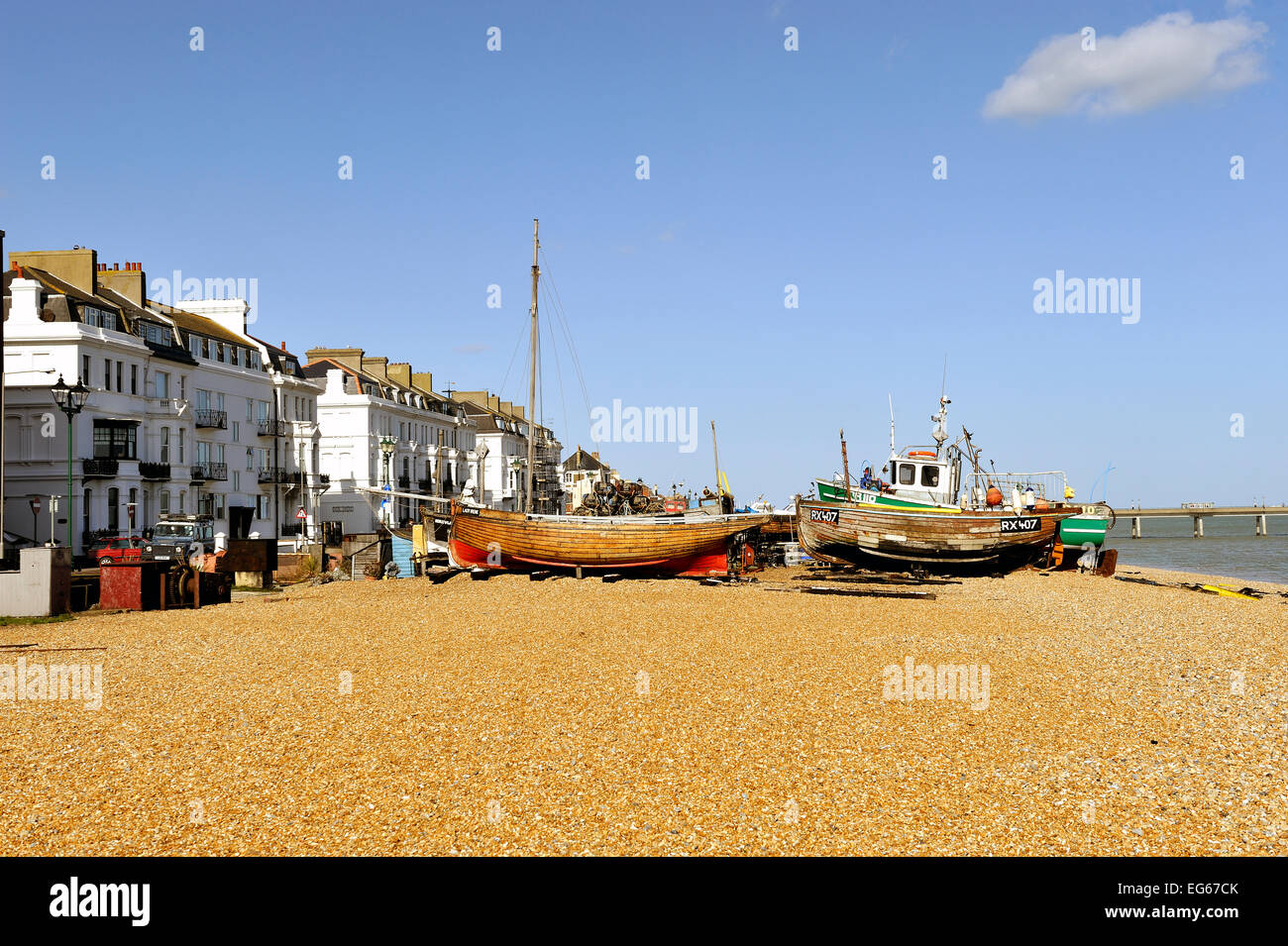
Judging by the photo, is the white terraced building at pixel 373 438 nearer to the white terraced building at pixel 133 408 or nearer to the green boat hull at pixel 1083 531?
the white terraced building at pixel 133 408

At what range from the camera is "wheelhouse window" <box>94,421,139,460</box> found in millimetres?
46531

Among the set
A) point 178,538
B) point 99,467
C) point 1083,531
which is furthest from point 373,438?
point 1083,531

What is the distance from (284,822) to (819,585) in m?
26.2

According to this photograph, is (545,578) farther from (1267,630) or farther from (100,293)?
(100,293)

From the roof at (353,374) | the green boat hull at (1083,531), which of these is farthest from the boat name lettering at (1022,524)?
the roof at (353,374)

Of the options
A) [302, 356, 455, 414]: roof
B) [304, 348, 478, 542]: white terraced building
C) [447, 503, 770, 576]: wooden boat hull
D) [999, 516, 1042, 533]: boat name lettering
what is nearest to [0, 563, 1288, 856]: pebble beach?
[447, 503, 770, 576]: wooden boat hull

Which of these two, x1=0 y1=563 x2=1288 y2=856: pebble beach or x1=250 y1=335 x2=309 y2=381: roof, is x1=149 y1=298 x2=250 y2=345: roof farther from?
x1=0 y1=563 x2=1288 y2=856: pebble beach

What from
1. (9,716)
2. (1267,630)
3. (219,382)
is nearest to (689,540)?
(1267,630)

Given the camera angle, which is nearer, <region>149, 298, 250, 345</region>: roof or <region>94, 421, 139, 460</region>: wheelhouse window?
<region>94, 421, 139, 460</region>: wheelhouse window

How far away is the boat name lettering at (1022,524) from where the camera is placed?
4131 centimetres

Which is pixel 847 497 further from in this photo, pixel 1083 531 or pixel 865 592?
pixel 865 592

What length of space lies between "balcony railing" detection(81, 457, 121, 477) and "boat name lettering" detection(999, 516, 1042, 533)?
38.7m

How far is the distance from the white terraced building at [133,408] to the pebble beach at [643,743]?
28.4 meters

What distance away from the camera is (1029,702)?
45.2ft
